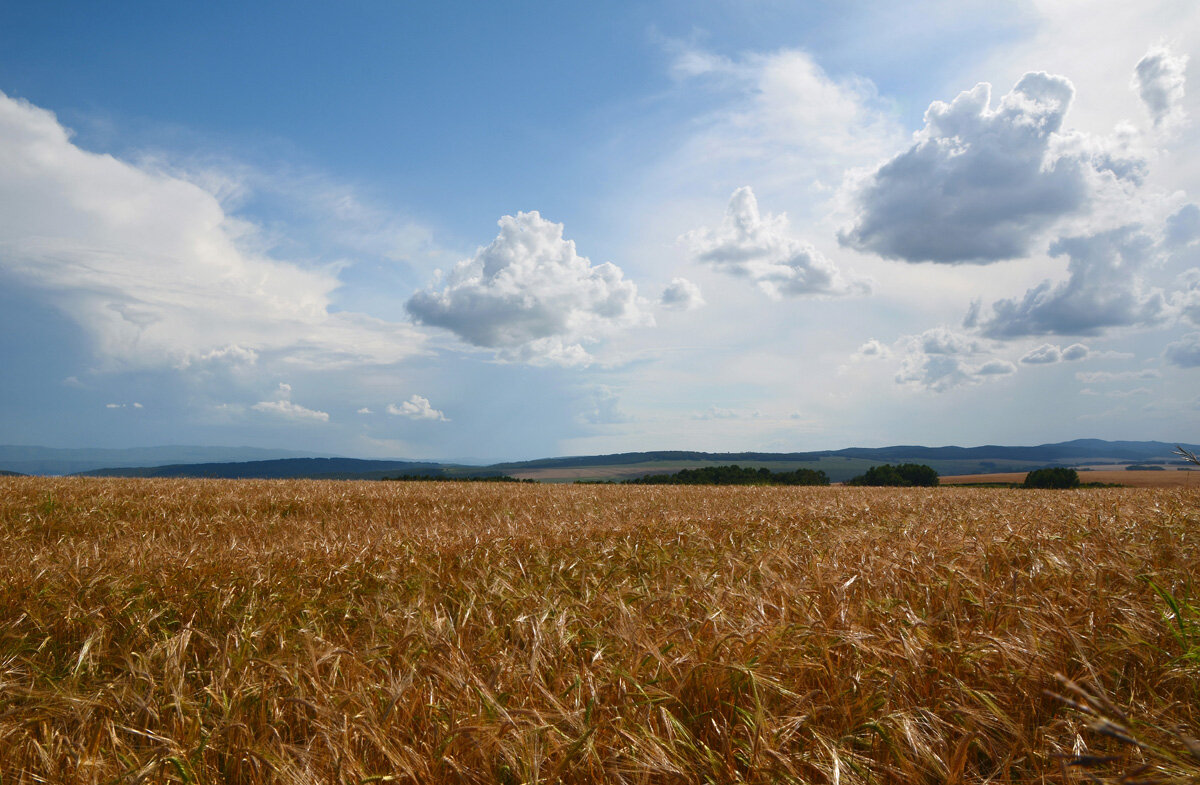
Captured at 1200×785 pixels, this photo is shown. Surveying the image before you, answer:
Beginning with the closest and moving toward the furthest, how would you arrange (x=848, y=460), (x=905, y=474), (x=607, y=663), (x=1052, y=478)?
1. (x=607, y=663)
2. (x=1052, y=478)
3. (x=905, y=474)
4. (x=848, y=460)

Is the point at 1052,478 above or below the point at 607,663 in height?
below

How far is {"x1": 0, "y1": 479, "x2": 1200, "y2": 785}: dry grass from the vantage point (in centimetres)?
182

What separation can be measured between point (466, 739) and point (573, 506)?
8.23 m

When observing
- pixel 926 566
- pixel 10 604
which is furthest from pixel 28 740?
pixel 926 566

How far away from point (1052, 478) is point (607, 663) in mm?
58438

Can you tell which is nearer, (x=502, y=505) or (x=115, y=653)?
(x=115, y=653)

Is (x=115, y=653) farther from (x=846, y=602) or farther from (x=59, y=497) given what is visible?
(x=59, y=497)

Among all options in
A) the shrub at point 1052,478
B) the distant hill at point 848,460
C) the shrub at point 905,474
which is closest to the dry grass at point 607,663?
the shrub at point 1052,478

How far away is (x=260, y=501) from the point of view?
10.6 meters

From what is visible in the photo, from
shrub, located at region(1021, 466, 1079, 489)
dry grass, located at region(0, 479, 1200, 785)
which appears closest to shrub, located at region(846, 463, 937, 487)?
shrub, located at region(1021, 466, 1079, 489)

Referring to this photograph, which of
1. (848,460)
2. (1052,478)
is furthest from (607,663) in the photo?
(848,460)

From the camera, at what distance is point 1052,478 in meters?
47.8

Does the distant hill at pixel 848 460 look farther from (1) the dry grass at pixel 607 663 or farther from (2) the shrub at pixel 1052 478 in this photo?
(1) the dry grass at pixel 607 663

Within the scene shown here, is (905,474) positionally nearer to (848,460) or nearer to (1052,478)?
(1052,478)
